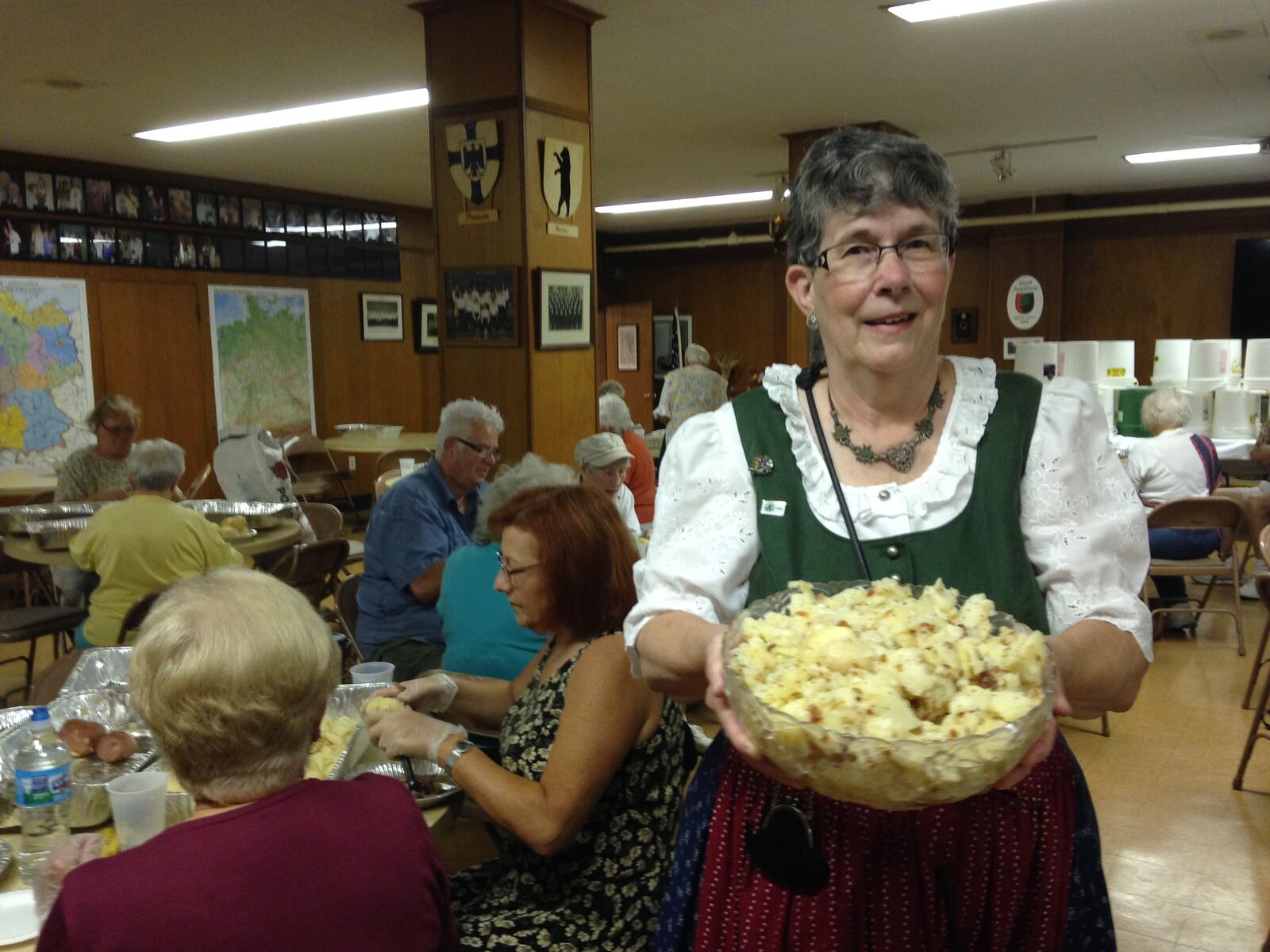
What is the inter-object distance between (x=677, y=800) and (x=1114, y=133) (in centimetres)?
766

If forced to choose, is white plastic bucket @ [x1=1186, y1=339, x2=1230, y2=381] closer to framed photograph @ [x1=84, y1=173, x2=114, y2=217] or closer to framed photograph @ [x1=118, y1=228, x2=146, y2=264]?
framed photograph @ [x1=118, y1=228, x2=146, y2=264]

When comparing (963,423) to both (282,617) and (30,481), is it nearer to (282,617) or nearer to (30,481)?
(282,617)

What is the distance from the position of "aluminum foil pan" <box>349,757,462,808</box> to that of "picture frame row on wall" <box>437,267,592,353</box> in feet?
9.71

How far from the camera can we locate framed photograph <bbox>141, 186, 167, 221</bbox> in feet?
28.7

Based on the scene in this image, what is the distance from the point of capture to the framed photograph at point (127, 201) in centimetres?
857

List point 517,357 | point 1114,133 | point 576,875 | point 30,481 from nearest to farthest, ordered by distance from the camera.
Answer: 1. point 576,875
2. point 517,357
3. point 30,481
4. point 1114,133

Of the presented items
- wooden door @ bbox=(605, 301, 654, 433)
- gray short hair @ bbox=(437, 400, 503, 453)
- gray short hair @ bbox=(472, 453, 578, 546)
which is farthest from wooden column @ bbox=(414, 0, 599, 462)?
wooden door @ bbox=(605, 301, 654, 433)

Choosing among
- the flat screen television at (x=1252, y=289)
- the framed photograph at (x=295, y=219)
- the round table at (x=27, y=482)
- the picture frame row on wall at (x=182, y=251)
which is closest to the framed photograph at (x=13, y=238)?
the picture frame row on wall at (x=182, y=251)

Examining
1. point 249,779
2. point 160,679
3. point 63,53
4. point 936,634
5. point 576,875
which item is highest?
point 63,53

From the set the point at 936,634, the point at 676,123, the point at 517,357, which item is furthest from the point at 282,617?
the point at 676,123

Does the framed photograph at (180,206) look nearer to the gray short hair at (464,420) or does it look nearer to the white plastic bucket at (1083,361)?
the gray short hair at (464,420)

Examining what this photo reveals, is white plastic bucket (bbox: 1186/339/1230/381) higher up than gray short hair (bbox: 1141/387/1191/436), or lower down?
higher up

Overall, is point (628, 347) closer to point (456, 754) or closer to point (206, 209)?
point (206, 209)

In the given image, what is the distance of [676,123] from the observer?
24.0ft
